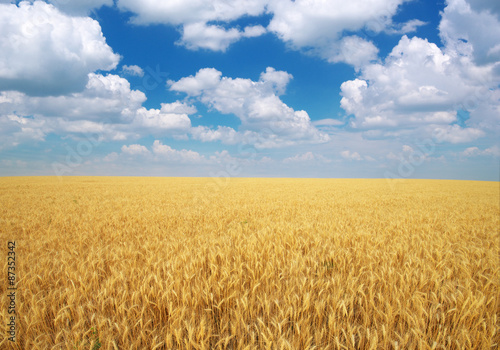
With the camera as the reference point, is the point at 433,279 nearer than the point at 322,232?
Yes

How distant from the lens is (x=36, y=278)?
11.9 feet

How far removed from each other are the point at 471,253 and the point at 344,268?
341cm

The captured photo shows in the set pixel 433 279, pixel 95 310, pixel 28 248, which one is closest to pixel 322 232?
pixel 433 279

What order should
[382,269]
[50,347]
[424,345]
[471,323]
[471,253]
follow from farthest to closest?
[471,253], [382,269], [471,323], [50,347], [424,345]

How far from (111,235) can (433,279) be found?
699 cm

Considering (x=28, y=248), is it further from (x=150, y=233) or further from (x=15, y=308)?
(x=15, y=308)

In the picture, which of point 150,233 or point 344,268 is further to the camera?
point 150,233

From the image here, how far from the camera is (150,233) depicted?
6867mm

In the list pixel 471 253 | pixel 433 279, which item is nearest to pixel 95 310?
pixel 433 279

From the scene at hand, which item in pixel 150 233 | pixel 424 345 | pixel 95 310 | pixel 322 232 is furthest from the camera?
pixel 150 233

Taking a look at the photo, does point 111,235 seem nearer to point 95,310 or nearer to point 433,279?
point 95,310

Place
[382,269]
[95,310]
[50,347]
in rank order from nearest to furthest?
1. [50,347]
2. [95,310]
3. [382,269]

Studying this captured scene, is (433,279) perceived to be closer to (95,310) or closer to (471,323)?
(471,323)

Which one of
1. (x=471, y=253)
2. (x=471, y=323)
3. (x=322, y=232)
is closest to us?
(x=471, y=323)
